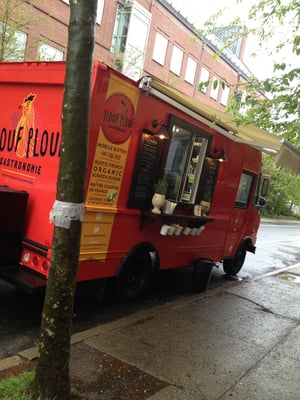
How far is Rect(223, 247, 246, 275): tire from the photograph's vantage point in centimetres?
916

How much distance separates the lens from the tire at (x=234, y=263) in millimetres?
9156

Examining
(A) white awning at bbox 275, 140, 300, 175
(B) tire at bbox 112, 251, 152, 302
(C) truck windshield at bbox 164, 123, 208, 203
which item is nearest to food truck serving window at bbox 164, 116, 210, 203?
(C) truck windshield at bbox 164, 123, 208, 203

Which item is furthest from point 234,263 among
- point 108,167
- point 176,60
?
point 176,60

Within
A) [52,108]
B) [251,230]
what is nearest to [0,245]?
[52,108]

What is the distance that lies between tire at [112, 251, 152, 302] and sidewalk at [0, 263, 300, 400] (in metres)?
0.49

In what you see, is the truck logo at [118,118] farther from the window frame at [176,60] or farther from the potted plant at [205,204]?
the window frame at [176,60]

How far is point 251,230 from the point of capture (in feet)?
30.4

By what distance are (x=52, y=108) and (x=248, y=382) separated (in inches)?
142

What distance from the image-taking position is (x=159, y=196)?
18.4 ft

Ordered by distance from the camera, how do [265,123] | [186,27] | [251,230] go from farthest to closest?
[186,27], [251,230], [265,123]

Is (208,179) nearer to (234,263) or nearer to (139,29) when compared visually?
(234,263)

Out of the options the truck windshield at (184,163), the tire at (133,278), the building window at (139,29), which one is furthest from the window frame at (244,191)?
the building window at (139,29)

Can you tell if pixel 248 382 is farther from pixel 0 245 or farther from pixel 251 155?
pixel 251 155

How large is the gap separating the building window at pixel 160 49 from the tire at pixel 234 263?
21239 mm
